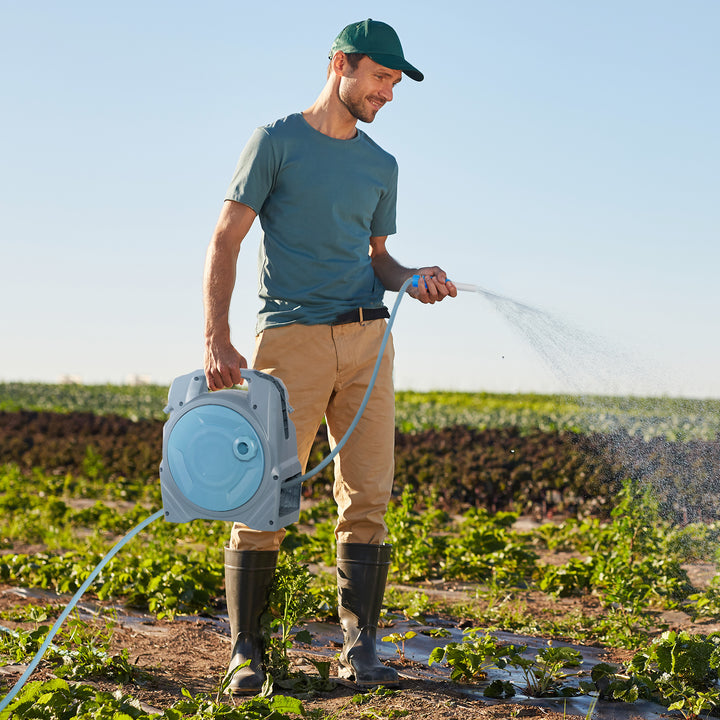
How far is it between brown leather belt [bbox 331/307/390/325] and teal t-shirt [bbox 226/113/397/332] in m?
0.02

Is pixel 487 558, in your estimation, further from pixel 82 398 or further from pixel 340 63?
pixel 82 398

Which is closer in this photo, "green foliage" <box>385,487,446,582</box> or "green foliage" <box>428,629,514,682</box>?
"green foliage" <box>428,629,514,682</box>

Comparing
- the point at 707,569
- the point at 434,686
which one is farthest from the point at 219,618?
the point at 707,569

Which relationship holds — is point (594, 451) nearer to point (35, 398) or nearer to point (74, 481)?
point (74, 481)

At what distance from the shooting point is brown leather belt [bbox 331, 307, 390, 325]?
282cm

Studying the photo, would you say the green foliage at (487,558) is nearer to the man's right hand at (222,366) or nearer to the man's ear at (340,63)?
the man's right hand at (222,366)

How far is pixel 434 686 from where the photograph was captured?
2729mm

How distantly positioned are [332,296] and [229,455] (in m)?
0.73

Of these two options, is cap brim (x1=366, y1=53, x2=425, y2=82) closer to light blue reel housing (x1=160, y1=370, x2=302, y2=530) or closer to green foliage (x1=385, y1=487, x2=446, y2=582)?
light blue reel housing (x1=160, y1=370, x2=302, y2=530)

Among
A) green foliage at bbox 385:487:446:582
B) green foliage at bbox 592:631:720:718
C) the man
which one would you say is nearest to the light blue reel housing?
the man

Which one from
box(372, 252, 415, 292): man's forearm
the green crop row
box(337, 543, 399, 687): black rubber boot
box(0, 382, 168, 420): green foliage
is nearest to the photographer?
box(337, 543, 399, 687): black rubber boot

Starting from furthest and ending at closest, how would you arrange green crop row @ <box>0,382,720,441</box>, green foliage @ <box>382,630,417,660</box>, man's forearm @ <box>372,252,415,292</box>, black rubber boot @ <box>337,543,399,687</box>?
green crop row @ <box>0,382,720,441</box>
green foliage @ <box>382,630,417,660</box>
man's forearm @ <box>372,252,415,292</box>
black rubber boot @ <box>337,543,399,687</box>

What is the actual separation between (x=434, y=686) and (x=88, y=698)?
3.49ft

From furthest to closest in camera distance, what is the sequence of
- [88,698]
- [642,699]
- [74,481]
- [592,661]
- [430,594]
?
[74,481] < [430,594] < [592,661] < [642,699] < [88,698]
